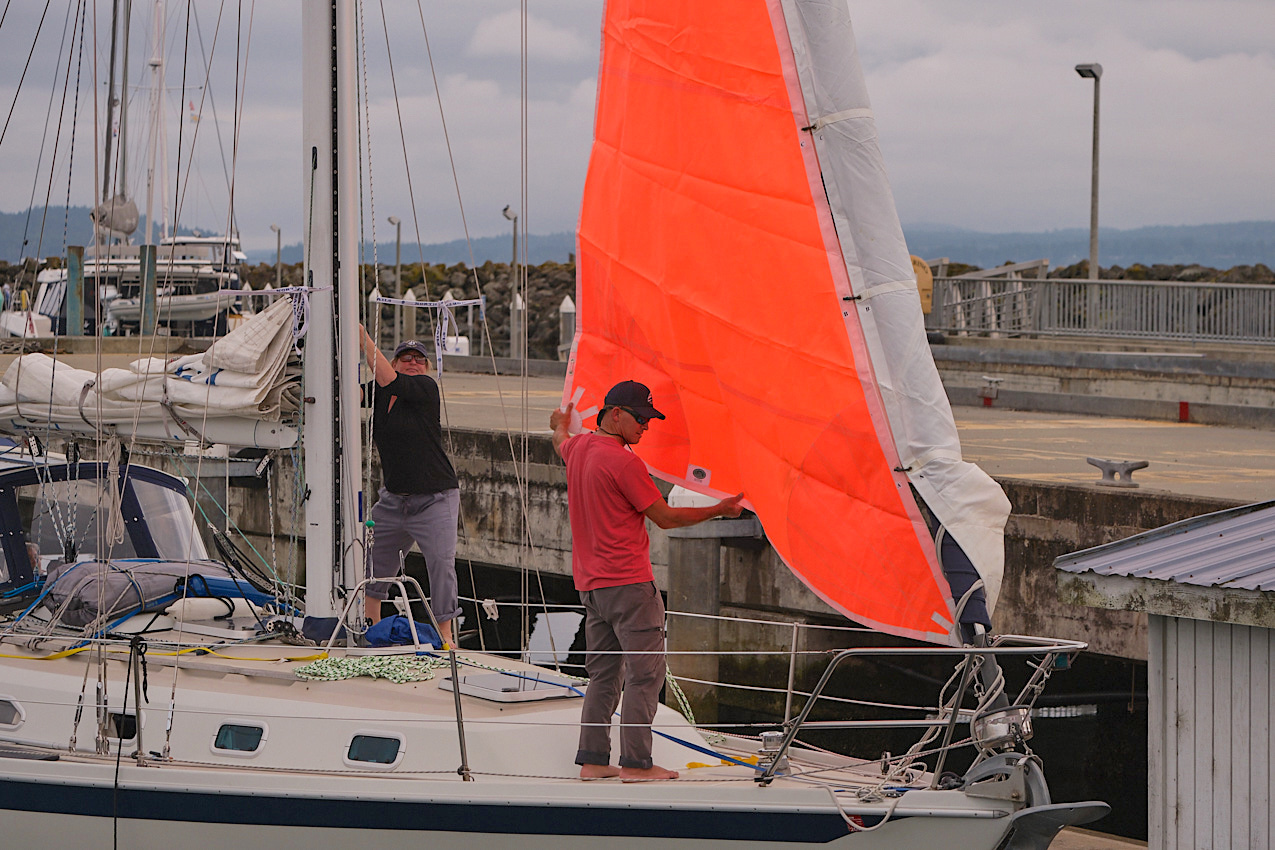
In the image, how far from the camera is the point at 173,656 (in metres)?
7.06

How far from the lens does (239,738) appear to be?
20.9 feet

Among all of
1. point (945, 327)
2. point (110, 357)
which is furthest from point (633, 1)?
point (945, 327)

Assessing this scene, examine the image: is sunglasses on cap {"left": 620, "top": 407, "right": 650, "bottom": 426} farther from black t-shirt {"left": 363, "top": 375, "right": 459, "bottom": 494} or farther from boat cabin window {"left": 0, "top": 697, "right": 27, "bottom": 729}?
boat cabin window {"left": 0, "top": 697, "right": 27, "bottom": 729}

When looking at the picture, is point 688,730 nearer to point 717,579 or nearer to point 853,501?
point 853,501

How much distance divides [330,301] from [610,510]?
2182mm

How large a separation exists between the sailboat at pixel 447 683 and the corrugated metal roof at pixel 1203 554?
636 millimetres

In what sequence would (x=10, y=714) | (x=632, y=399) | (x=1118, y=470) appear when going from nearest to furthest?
1. (x=632, y=399)
2. (x=10, y=714)
3. (x=1118, y=470)

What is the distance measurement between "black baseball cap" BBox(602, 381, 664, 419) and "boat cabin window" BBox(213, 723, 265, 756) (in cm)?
214

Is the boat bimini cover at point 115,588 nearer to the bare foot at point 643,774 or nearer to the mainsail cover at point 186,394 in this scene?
the mainsail cover at point 186,394

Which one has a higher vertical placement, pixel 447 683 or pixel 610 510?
pixel 610 510

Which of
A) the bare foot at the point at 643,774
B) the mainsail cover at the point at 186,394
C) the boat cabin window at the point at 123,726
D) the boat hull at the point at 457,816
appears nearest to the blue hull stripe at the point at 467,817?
the boat hull at the point at 457,816

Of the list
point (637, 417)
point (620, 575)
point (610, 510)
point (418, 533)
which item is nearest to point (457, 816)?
point (620, 575)

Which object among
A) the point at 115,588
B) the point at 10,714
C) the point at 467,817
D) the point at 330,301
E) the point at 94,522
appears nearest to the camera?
the point at 467,817

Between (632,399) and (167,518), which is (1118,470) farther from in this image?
(167,518)
